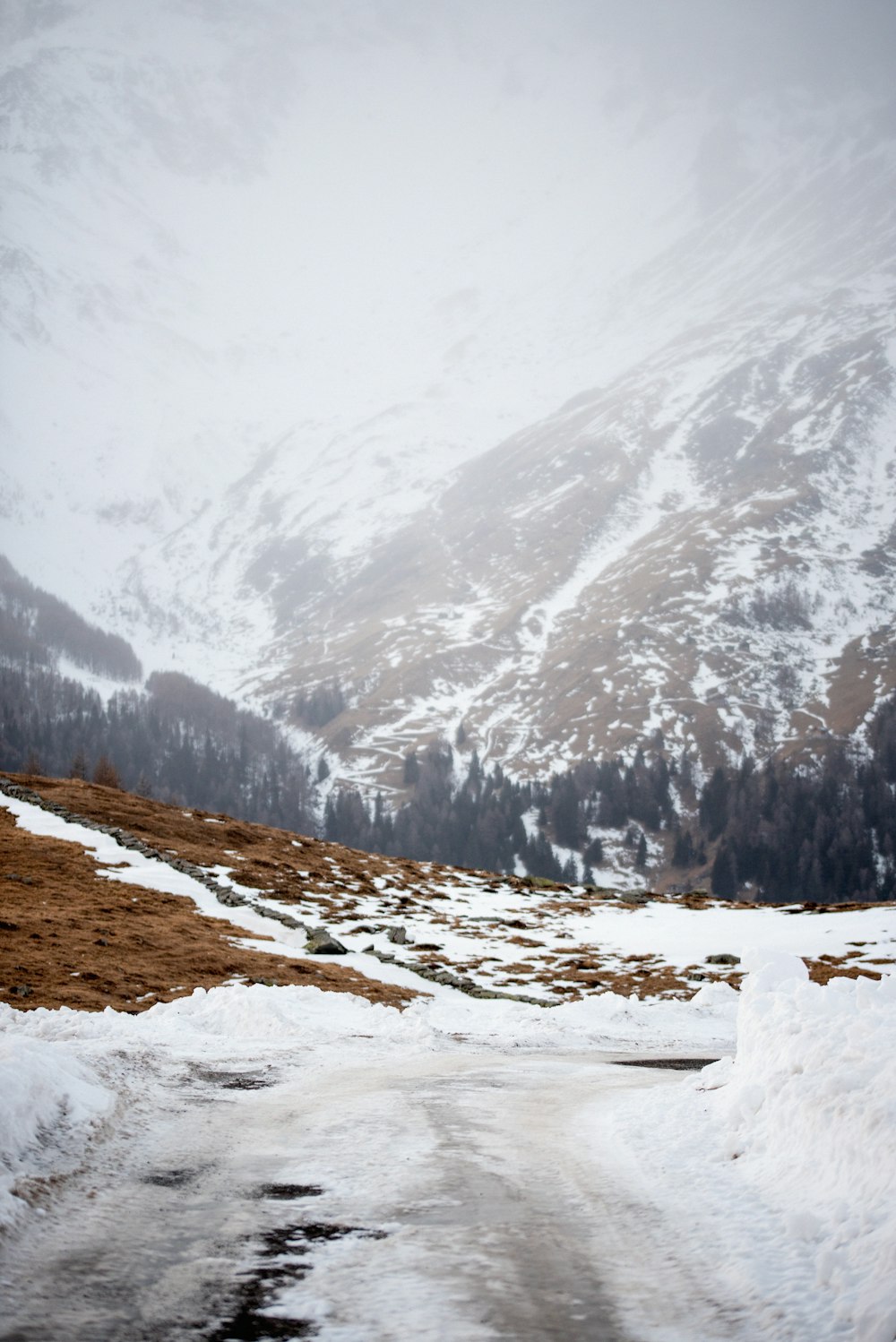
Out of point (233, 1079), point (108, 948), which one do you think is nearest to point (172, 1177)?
point (233, 1079)

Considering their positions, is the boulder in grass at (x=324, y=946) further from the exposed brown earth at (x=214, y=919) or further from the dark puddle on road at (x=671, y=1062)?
the dark puddle on road at (x=671, y=1062)

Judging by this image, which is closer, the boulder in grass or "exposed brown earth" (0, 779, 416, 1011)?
"exposed brown earth" (0, 779, 416, 1011)

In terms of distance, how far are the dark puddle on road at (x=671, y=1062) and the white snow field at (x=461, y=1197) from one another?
4.01 meters

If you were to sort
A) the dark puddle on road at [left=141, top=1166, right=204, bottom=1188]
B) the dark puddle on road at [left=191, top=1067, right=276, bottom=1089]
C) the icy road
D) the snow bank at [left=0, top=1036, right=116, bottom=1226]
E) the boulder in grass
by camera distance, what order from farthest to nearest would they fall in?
1. the boulder in grass
2. the dark puddle on road at [left=191, top=1067, right=276, bottom=1089]
3. the dark puddle on road at [left=141, top=1166, right=204, bottom=1188]
4. the snow bank at [left=0, top=1036, right=116, bottom=1226]
5. the icy road

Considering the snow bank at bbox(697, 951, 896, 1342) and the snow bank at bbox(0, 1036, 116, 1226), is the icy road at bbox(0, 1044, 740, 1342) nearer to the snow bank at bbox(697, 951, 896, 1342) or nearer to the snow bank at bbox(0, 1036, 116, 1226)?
the snow bank at bbox(0, 1036, 116, 1226)

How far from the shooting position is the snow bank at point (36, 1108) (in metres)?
5.26

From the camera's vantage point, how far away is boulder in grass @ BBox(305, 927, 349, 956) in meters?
26.9

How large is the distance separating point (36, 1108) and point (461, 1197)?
336cm

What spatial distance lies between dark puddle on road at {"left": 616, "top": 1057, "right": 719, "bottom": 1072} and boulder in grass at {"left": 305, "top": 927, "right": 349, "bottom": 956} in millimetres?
13903

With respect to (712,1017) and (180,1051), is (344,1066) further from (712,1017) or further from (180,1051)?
(712,1017)

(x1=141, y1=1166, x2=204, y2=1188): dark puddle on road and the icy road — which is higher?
the icy road


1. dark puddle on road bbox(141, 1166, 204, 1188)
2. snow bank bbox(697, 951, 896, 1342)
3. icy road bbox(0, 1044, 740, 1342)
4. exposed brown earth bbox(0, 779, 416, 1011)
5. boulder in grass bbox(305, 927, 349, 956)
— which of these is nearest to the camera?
icy road bbox(0, 1044, 740, 1342)

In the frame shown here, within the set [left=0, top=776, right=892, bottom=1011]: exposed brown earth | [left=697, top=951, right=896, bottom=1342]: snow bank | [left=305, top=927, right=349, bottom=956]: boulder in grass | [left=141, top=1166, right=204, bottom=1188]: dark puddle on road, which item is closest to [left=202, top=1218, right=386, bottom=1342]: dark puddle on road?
[left=141, top=1166, right=204, bottom=1188]: dark puddle on road

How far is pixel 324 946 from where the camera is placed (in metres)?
27.0
